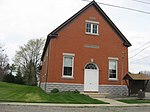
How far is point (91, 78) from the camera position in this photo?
23.0 m

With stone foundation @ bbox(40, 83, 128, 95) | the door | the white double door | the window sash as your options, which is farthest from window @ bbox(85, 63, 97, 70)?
the window sash

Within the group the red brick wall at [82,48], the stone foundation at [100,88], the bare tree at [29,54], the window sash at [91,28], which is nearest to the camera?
the stone foundation at [100,88]

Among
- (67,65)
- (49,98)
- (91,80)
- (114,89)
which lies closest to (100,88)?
(91,80)

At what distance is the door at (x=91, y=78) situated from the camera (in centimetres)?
2288

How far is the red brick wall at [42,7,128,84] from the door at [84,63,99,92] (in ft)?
1.27

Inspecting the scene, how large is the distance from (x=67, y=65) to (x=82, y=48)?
88.0 inches

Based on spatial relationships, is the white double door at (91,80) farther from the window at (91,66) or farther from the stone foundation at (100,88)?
the stone foundation at (100,88)

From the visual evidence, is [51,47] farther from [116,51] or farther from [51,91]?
[116,51]

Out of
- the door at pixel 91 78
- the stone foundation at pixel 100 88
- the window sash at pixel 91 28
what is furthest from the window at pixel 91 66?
the window sash at pixel 91 28

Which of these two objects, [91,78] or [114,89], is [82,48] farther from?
[114,89]

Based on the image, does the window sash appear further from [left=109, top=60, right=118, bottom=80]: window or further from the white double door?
the white double door

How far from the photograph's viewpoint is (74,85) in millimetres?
22188

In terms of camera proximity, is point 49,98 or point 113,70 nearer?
point 49,98

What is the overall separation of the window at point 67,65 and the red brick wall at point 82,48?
1.23 ft
